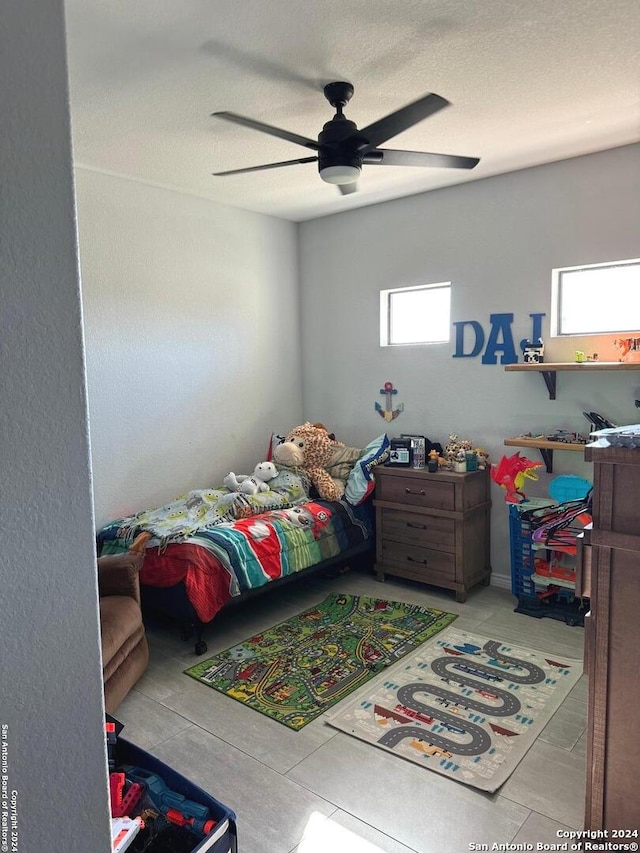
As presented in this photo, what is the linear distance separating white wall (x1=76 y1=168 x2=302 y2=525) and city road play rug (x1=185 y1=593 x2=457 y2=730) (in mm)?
1269

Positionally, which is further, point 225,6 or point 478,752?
point 478,752

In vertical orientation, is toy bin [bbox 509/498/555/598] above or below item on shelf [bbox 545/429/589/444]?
below

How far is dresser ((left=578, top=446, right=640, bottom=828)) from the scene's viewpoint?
1.60m

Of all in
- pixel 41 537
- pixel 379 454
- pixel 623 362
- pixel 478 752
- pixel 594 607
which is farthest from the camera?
pixel 379 454

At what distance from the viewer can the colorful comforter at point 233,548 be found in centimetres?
304

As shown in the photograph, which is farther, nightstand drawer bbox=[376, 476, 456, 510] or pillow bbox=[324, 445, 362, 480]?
pillow bbox=[324, 445, 362, 480]

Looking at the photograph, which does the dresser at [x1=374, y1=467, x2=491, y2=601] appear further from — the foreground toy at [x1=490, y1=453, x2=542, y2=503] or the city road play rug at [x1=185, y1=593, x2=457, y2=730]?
the city road play rug at [x1=185, y1=593, x2=457, y2=730]

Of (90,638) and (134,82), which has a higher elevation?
(134,82)

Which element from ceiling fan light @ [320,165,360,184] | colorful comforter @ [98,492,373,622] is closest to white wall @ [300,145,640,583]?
colorful comforter @ [98,492,373,622]

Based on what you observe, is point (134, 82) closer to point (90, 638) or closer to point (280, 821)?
point (90, 638)

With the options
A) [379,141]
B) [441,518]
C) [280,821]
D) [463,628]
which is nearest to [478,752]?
[280,821]

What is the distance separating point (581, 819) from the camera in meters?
1.88

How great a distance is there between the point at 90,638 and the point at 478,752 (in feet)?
6.26

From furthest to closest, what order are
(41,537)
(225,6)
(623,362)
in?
(623,362)
(225,6)
(41,537)
